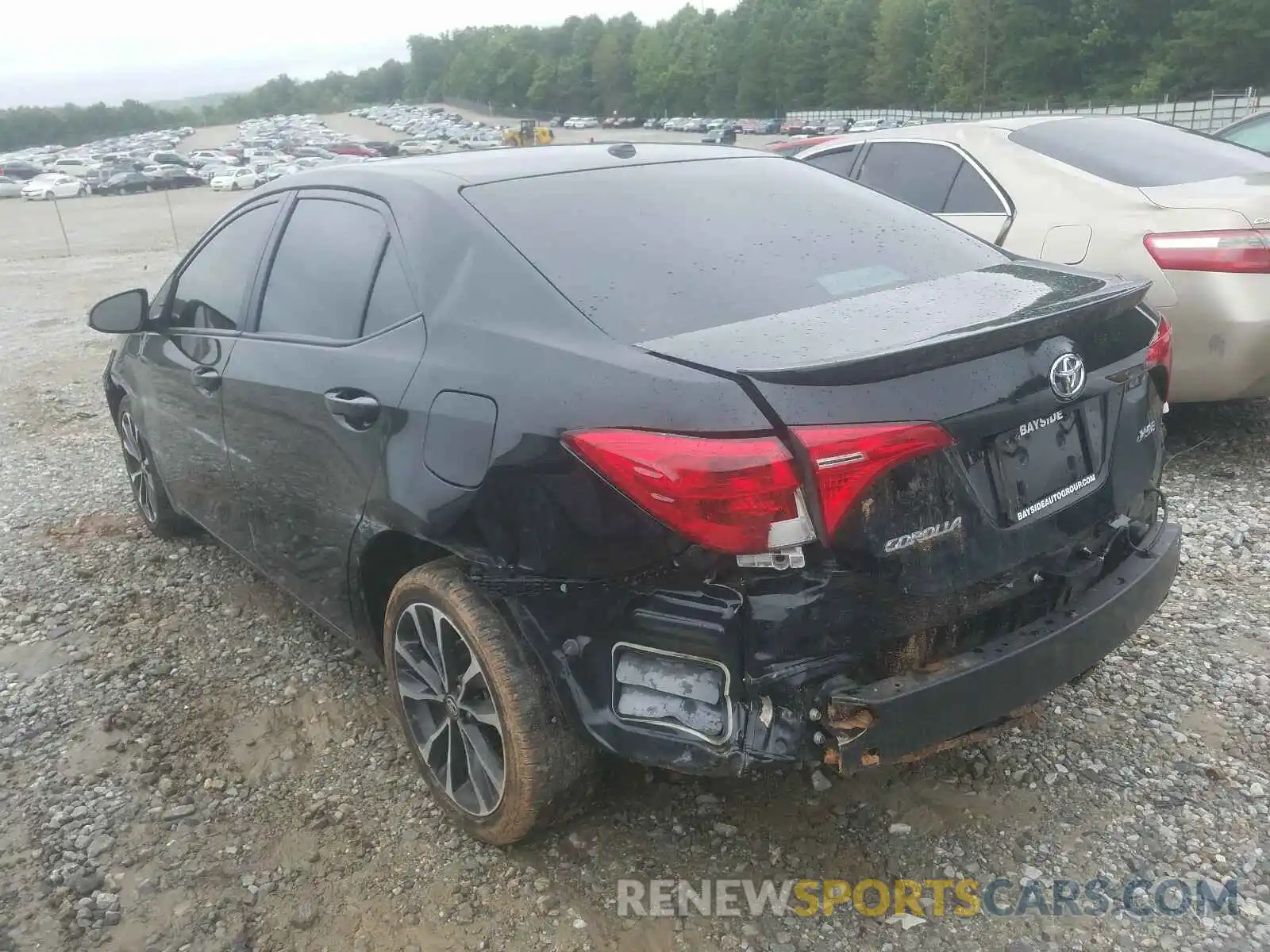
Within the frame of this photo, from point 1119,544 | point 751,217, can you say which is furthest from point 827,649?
point 751,217

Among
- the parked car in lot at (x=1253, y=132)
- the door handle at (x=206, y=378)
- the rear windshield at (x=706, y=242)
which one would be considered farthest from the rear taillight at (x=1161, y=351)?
the parked car in lot at (x=1253, y=132)

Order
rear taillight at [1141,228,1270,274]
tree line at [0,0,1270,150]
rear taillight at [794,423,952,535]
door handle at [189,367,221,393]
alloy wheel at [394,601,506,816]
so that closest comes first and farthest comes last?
1. rear taillight at [794,423,952,535]
2. alloy wheel at [394,601,506,816]
3. door handle at [189,367,221,393]
4. rear taillight at [1141,228,1270,274]
5. tree line at [0,0,1270,150]

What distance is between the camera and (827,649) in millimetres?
2027

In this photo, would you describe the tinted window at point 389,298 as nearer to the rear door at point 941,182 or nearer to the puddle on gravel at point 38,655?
the puddle on gravel at point 38,655

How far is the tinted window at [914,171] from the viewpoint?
5.47 m

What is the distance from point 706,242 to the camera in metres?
2.71

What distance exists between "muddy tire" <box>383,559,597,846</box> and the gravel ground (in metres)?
0.17

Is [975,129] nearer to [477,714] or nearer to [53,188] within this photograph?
[477,714]

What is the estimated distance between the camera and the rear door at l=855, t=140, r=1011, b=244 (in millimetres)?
5156

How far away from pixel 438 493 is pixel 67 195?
191 feet

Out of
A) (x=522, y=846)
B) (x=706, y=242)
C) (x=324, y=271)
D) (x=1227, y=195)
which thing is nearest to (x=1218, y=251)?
(x=1227, y=195)

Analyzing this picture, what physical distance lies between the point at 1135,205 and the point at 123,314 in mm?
4334

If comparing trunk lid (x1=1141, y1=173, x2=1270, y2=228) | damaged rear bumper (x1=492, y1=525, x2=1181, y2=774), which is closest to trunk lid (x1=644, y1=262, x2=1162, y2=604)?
damaged rear bumper (x1=492, y1=525, x2=1181, y2=774)

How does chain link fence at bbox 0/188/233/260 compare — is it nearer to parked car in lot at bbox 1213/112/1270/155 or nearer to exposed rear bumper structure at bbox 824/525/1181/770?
parked car in lot at bbox 1213/112/1270/155
